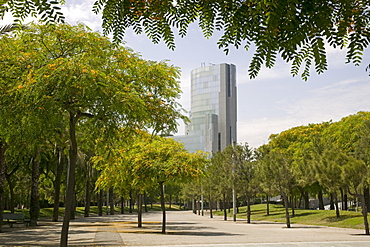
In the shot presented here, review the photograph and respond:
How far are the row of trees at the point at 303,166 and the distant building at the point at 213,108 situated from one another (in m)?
70.9

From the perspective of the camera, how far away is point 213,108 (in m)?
144

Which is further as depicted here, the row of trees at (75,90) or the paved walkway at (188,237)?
the paved walkway at (188,237)

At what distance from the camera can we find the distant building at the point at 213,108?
5096 inches

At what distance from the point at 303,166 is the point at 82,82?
3120cm

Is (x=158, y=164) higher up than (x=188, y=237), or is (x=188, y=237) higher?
(x=158, y=164)

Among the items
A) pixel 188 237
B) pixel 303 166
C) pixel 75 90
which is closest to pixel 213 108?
pixel 303 166

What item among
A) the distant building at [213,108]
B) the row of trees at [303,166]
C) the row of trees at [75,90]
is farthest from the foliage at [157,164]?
the distant building at [213,108]

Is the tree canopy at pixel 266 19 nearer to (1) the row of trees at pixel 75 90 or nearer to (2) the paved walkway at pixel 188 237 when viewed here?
(1) the row of trees at pixel 75 90

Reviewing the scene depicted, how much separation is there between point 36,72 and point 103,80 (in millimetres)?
2067

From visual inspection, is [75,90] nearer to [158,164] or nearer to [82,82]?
[82,82]

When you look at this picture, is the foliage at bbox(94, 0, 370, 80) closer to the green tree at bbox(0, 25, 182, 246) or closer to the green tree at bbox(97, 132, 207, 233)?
the green tree at bbox(0, 25, 182, 246)

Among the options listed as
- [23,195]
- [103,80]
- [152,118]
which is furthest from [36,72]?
[23,195]

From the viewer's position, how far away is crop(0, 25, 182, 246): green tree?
473 inches

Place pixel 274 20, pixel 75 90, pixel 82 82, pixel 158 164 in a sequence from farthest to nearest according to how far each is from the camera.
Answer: pixel 158 164, pixel 75 90, pixel 82 82, pixel 274 20
